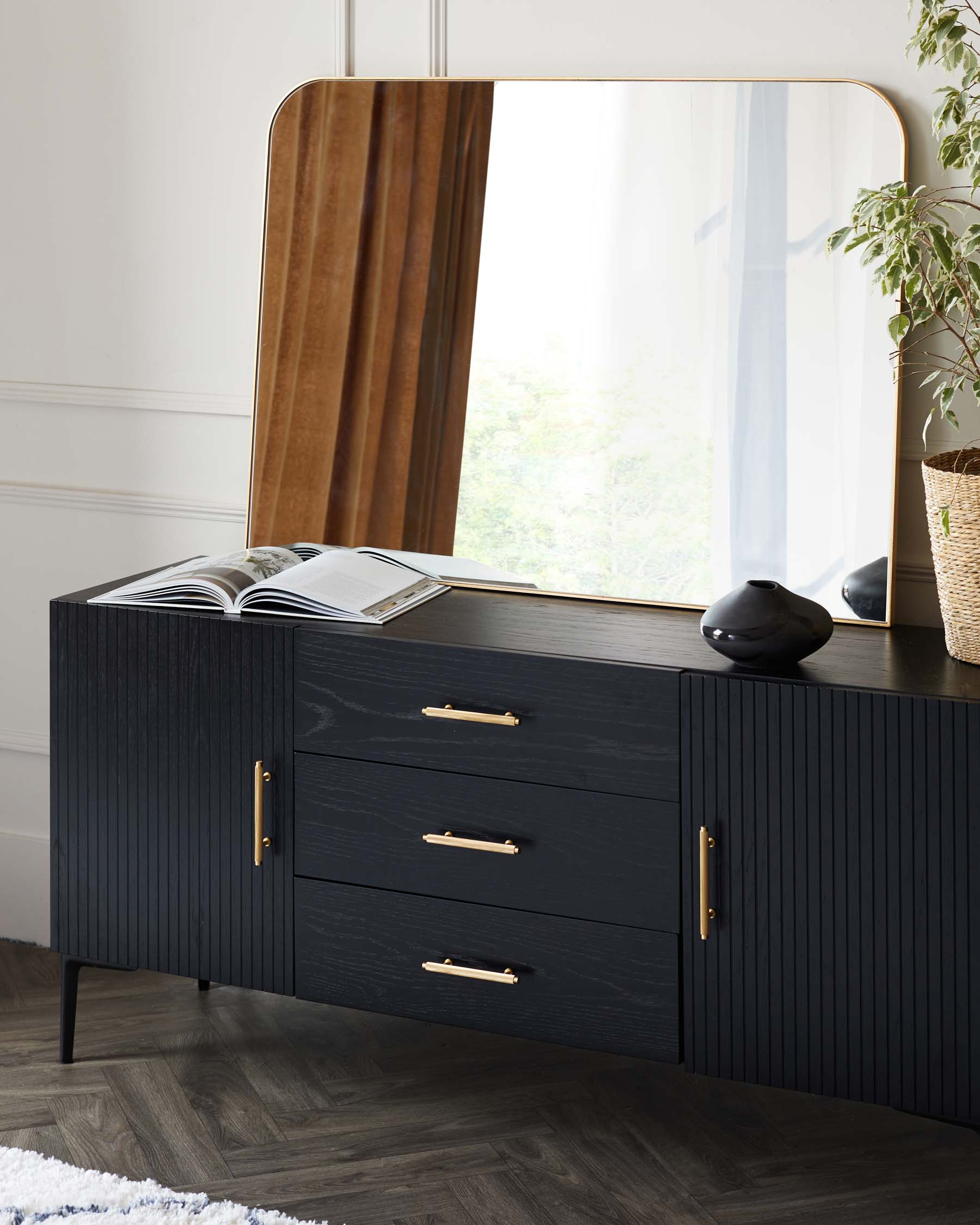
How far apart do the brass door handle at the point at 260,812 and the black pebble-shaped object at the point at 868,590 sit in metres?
0.98

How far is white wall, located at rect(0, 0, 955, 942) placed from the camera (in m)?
2.39

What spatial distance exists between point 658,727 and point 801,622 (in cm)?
25

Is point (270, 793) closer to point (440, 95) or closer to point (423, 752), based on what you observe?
point (423, 752)

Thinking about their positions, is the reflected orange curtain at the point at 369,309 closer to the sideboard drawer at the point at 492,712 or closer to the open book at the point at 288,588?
the open book at the point at 288,588

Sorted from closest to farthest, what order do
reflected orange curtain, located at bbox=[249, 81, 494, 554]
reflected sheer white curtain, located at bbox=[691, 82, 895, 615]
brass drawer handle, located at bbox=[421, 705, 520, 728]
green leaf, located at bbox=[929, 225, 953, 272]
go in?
green leaf, located at bbox=[929, 225, 953, 272]
brass drawer handle, located at bbox=[421, 705, 520, 728]
reflected sheer white curtain, located at bbox=[691, 82, 895, 615]
reflected orange curtain, located at bbox=[249, 81, 494, 554]

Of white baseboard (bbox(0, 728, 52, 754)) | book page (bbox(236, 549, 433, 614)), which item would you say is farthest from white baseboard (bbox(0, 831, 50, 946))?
book page (bbox(236, 549, 433, 614))

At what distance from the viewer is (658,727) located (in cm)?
194

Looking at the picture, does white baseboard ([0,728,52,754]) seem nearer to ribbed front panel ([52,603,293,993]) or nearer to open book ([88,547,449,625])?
ribbed front panel ([52,603,293,993])

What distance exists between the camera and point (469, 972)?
6.84ft

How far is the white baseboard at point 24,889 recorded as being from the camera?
9.60ft

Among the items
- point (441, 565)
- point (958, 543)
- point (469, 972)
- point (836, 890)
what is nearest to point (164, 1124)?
point (469, 972)

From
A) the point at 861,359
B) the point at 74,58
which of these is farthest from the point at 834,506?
the point at 74,58

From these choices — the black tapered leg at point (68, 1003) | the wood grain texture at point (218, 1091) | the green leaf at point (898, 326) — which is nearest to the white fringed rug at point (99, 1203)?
the wood grain texture at point (218, 1091)

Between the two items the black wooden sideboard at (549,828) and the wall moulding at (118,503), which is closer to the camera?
the black wooden sideboard at (549,828)
